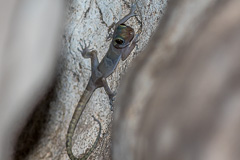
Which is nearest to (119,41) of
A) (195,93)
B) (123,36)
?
(123,36)

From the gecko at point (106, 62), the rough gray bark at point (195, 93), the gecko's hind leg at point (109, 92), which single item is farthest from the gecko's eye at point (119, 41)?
the rough gray bark at point (195, 93)

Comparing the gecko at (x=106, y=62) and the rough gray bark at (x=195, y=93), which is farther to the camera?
the gecko at (x=106, y=62)

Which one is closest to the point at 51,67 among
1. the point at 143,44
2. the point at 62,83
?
the point at 62,83

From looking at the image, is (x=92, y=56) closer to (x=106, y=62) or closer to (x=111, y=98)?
(x=106, y=62)

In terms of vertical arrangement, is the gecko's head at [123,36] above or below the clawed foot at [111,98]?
above

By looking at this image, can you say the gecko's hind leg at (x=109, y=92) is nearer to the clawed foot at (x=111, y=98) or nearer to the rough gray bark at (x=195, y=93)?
the clawed foot at (x=111, y=98)

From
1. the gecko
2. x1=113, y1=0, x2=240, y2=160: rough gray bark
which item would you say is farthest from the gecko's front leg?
x1=113, y1=0, x2=240, y2=160: rough gray bark

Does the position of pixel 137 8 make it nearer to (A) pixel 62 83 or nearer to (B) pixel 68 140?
(A) pixel 62 83
